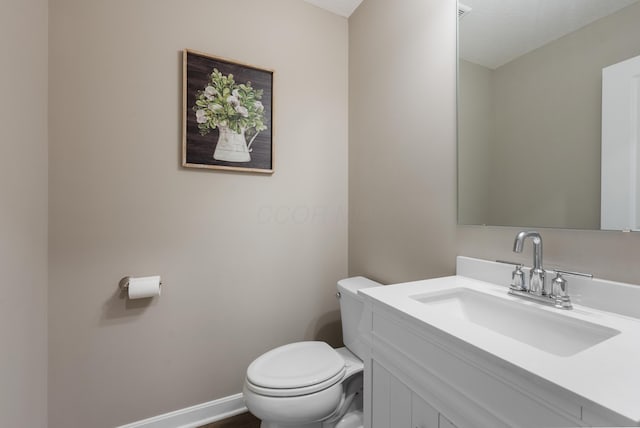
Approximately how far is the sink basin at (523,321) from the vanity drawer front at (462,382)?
0.36 ft

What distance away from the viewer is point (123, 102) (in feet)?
4.16

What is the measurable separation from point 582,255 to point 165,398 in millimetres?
1834

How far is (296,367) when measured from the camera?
1.21 m

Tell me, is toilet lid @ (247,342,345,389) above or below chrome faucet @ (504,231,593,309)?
below

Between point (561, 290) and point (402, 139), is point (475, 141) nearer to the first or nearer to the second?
point (402, 139)

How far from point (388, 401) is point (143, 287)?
1.12 m

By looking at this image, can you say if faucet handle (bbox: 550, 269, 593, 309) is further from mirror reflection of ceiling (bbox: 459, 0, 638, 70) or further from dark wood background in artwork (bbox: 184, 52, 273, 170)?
dark wood background in artwork (bbox: 184, 52, 273, 170)

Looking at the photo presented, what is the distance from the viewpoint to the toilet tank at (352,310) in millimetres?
1398

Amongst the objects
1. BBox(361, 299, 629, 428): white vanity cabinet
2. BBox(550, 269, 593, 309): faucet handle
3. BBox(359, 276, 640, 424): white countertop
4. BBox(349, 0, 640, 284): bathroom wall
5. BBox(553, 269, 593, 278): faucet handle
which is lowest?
BBox(361, 299, 629, 428): white vanity cabinet

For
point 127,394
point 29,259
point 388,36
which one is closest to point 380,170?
point 388,36

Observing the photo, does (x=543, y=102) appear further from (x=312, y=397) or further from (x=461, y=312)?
(x=312, y=397)

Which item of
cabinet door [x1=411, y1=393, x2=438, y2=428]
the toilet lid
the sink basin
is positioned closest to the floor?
the toilet lid

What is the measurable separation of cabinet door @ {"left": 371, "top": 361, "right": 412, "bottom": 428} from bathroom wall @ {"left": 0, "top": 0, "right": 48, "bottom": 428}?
3.75ft

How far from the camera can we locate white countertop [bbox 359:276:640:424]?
0.39m
